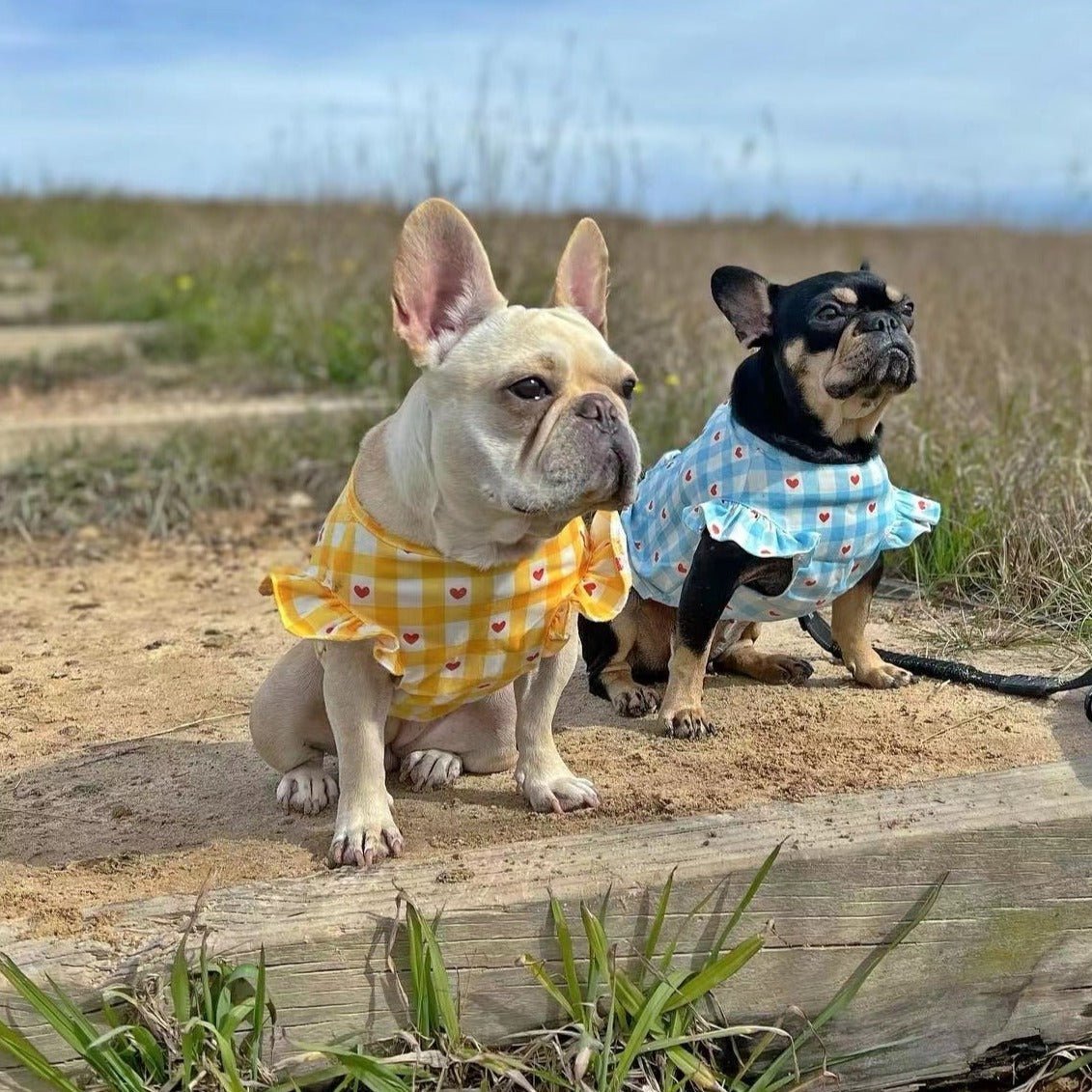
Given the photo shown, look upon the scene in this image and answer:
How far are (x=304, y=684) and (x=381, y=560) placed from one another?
42 cm

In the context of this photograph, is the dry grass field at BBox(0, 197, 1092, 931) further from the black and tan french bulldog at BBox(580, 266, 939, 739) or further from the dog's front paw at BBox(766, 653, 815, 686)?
the black and tan french bulldog at BBox(580, 266, 939, 739)

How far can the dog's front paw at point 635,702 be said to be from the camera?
11.3 ft

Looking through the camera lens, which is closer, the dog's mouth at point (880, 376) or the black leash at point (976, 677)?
the dog's mouth at point (880, 376)

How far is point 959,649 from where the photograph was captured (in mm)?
3703

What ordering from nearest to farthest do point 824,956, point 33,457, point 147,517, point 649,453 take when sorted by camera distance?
1. point 824,956
2. point 649,453
3. point 147,517
4. point 33,457

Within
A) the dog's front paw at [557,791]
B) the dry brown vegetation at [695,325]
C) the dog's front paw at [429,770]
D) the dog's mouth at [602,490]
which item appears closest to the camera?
the dog's mouth at [602,490]

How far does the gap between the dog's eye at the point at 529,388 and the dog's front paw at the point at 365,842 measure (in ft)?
2.84

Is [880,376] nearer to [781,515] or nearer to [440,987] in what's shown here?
[781,515]

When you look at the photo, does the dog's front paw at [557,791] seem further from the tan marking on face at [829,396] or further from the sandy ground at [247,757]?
the tan marking on face at [829,396]

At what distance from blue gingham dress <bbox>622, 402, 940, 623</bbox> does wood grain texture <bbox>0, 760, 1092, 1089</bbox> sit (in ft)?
2.12

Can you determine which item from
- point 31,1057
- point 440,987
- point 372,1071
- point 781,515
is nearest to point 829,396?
point 781,515

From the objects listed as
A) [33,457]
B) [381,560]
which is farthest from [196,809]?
[33,457]

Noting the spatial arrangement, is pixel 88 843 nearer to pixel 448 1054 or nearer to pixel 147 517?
pixel 448 1054

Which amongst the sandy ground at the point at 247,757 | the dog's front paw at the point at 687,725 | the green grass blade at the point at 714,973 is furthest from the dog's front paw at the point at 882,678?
the green grass blade at the point at 714,973
